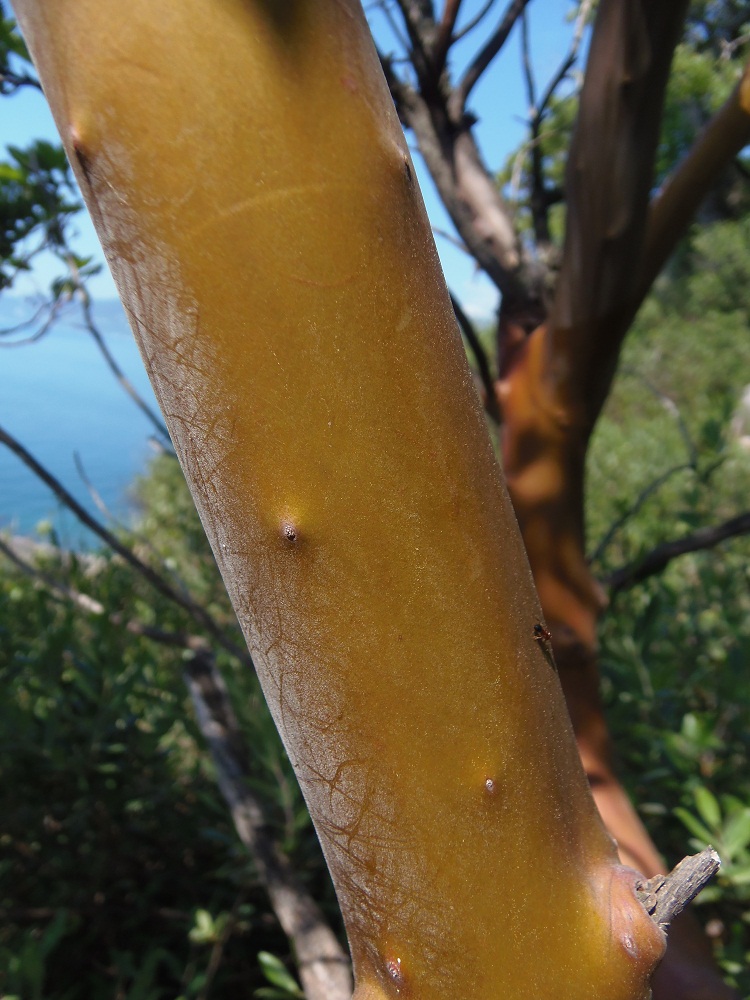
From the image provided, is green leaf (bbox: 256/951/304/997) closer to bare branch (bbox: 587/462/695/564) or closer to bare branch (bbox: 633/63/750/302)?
bare branch (bbox: 587/462/695/564)

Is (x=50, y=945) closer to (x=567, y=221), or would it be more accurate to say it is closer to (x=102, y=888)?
(x=102, y=888)

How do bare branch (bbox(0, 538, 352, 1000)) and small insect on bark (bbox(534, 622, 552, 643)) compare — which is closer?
small insect on bark (bbox(534, 622, 552, 643))

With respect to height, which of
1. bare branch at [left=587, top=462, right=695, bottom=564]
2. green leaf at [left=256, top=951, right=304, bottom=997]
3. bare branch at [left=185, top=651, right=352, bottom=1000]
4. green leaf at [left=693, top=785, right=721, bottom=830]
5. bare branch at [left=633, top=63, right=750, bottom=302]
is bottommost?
green leaf at [left=256, top=951, right=304, bottom=997]

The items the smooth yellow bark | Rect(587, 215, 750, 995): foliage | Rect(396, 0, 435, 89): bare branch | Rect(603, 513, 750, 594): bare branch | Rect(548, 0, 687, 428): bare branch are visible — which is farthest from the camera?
Rect(587, 215, 750, 995): foliage

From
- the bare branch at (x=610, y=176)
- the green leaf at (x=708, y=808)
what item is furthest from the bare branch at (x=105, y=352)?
the green leaf at (x=708, y=808)

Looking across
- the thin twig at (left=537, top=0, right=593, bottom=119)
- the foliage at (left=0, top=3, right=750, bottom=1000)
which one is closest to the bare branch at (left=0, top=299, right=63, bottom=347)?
the foliage at (left=0, top=3, right=750, bottom=1000)

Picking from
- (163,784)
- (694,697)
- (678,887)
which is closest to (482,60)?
(678,887)
